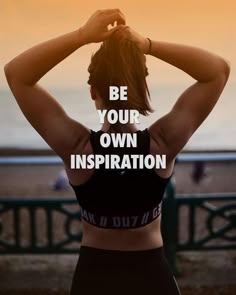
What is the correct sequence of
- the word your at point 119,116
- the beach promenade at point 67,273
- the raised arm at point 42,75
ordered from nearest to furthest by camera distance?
the raised arm at point 42,75
the word your at point 119,116
the beach promenade at point 67,273

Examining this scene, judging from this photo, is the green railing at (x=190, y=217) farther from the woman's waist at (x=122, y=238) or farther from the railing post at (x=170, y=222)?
the woman's waist at (x=122, y=238)

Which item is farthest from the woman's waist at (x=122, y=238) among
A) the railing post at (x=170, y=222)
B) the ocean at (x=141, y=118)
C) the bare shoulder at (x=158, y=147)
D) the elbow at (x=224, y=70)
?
the railing post at (x=170, y=222)

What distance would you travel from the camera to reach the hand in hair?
3.47 ft

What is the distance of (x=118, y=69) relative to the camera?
3.52ft

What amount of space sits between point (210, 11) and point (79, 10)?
14.4 inches

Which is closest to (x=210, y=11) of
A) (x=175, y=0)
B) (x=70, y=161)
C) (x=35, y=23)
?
(x=175, y=0)

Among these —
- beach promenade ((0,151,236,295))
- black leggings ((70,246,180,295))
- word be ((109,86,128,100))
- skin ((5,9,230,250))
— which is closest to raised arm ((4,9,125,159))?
skin ((5,9,230,250))

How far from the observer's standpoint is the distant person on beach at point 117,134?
1.01 meters

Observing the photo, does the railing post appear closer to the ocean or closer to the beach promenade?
the beach promenade

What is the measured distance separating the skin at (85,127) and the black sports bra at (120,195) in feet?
0.05

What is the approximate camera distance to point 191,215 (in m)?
1.76

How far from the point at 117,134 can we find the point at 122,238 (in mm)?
243

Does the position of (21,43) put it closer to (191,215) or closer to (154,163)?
(154,163)

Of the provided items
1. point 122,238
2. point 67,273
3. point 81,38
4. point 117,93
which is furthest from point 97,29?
point 67,273
